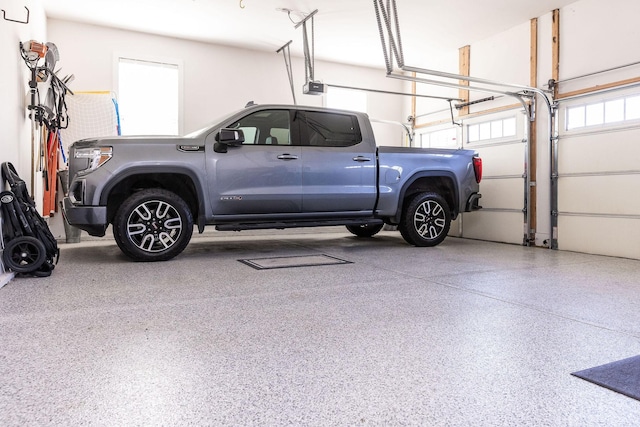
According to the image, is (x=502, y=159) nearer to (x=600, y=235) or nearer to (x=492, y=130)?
(x=492, y=130)

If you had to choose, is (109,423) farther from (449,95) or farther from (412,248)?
(449,95)

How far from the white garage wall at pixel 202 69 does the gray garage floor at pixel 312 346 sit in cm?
401

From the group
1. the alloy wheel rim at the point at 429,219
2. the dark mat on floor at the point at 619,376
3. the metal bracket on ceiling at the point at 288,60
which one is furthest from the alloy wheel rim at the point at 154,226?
the metal bracket on ceiling at the point at 288,60

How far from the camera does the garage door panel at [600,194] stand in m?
5.30

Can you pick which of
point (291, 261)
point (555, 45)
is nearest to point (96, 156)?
point (291, 261)

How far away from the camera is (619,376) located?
1745 mm

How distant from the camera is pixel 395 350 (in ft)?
6.62

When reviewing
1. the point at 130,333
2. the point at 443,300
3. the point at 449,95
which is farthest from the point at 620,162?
the point at 130,333

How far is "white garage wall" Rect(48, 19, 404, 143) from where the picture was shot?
6699 millimetres

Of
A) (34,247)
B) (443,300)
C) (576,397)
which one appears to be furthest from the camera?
(34,247)

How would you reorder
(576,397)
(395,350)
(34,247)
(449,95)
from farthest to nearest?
(449,95) < (34,247) < (395,350) < (576,397)

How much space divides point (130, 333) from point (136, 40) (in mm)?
6209

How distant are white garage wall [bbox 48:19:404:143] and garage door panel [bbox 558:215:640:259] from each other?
4445 millimetres

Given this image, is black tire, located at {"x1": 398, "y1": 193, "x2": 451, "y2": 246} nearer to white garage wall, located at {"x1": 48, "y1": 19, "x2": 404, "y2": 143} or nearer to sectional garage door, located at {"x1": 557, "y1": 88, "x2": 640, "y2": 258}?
sectional garage door, located at {"x1": 557, "y1": 88, "x2": 640, "y2": 258}
